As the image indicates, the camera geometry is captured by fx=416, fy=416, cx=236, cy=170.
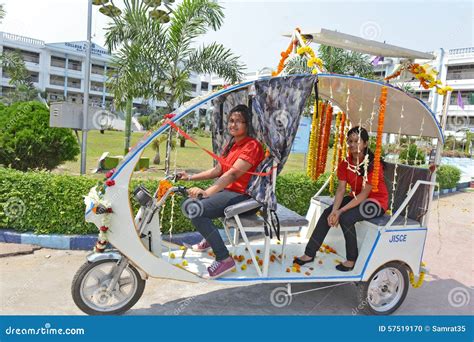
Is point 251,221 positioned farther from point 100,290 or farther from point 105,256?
point 100,290

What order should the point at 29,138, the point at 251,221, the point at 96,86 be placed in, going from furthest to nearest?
the point at 96,86 → the point at 29,138 → the point at 251,221

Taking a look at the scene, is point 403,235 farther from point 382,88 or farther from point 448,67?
point 448,67

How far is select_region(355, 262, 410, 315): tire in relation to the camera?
4148 millimetres

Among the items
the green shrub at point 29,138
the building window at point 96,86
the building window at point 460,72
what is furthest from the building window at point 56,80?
the green shrub at point 29,138

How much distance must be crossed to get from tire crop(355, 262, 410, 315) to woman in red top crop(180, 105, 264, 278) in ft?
4.56

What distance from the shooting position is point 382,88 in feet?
13.1

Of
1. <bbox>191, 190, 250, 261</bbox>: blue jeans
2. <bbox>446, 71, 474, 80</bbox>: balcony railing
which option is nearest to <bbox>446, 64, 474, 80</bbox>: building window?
<bbox>446, 71, 474, 80</bbox>: balcony railing

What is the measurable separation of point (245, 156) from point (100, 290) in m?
1.76

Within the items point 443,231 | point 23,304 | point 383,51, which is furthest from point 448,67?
point 23,304

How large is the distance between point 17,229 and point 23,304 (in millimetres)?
1924

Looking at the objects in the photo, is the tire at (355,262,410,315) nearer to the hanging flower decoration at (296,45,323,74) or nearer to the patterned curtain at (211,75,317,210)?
the patterned curtain at (211,75,317,210)

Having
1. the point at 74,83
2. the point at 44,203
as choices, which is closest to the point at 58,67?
the point at 74,83

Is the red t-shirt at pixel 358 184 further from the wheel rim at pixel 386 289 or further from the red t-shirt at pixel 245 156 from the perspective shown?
the red t-shirt at pixel 245 156

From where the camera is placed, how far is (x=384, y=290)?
4344mm
